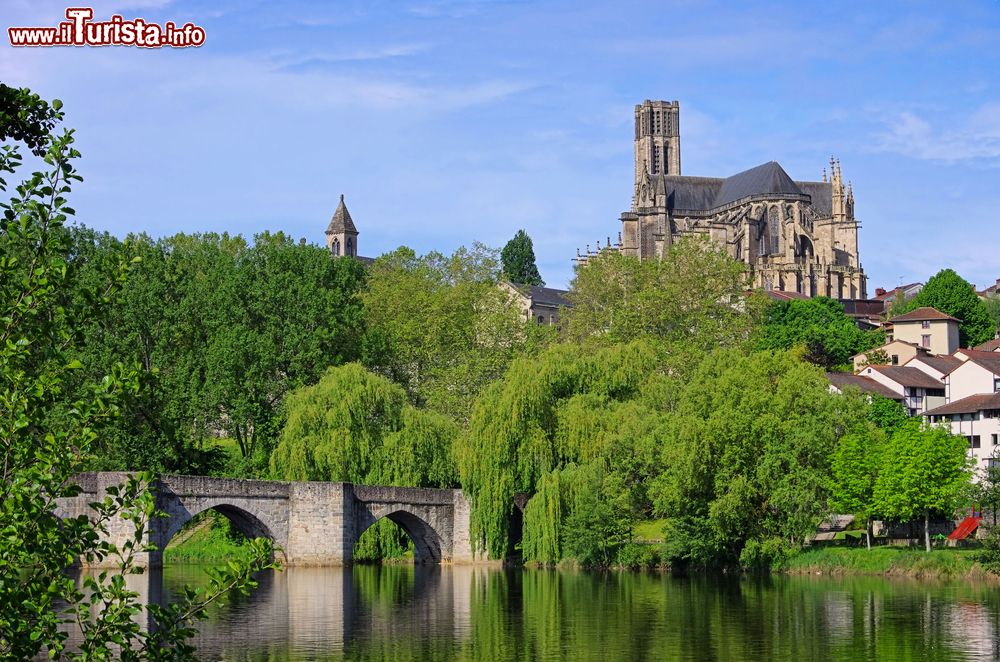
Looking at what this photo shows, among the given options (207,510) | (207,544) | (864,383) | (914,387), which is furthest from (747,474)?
(914,387)

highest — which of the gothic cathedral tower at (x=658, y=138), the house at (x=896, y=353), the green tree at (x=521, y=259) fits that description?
the gothic cathedral tower at (x=658, y=138)

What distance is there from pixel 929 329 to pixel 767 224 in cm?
3289

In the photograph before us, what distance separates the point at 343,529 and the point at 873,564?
17.7 meters

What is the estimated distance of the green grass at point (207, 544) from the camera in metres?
55.8

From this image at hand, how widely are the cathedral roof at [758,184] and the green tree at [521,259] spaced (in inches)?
724

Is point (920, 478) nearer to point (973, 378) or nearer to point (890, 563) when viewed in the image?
point (890, 563)

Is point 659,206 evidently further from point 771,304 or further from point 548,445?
point 548,445

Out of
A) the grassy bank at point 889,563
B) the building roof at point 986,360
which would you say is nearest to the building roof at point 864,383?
the building roof at point 986,360

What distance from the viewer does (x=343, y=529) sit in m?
49.4

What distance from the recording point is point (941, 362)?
82562 mm

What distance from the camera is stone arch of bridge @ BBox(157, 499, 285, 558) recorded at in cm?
4681

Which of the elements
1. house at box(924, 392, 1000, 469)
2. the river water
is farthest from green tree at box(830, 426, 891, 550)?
house at box(924, 392, 1000, 469)

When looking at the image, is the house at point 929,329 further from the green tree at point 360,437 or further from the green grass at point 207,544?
the green grass at point 207,544

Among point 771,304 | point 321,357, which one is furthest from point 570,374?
point 771,304
